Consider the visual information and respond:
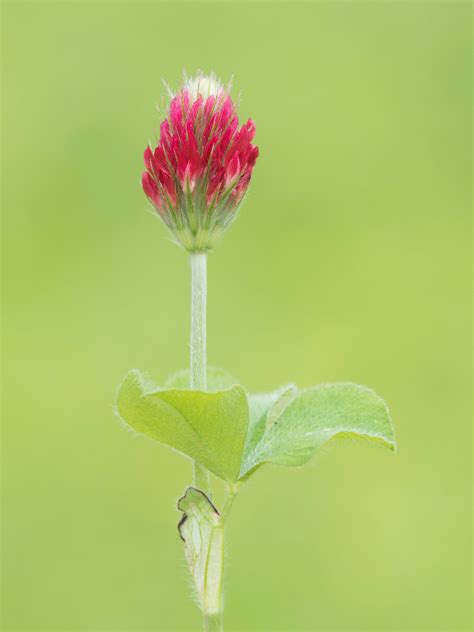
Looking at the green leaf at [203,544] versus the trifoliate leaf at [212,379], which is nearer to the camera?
the green leaf at [203,544]

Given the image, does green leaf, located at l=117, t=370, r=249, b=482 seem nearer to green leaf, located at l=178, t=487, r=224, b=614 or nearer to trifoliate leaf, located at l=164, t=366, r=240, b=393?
green leaf, located at l=178, t=487, r=224, b=614

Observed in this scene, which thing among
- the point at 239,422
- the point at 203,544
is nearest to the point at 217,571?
the point at 203,544

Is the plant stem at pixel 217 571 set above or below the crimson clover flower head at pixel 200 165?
below

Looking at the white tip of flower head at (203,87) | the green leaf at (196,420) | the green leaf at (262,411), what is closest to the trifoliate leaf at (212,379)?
the green leaf at (262,411)

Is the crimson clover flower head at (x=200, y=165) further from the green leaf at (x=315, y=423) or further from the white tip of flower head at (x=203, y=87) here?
the green leaf at (x=315, y=423)

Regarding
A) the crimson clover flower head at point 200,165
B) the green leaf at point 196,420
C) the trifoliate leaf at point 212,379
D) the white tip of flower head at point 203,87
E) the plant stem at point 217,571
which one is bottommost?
the plant stem at point 217,571

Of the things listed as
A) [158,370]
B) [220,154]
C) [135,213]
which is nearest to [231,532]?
[158,370]

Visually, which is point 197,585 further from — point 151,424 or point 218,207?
point 218,207
